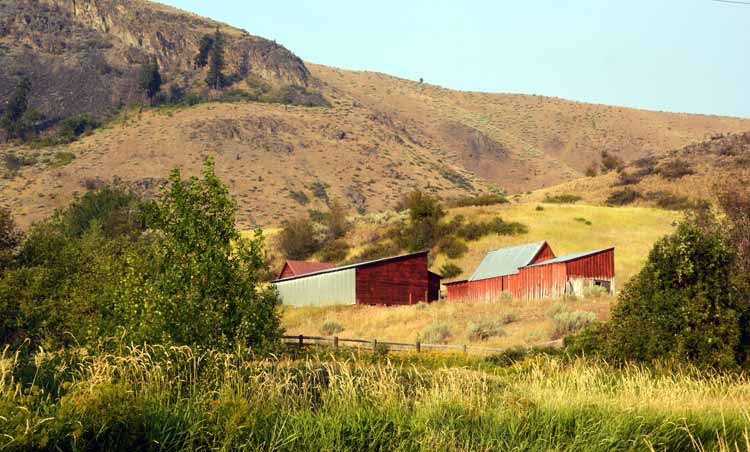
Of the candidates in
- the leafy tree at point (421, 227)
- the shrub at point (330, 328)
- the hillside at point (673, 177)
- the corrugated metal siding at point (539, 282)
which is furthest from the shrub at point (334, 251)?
the hillside at point (673, 177)

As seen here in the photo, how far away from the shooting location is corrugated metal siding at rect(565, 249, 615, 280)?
47784 millimetres

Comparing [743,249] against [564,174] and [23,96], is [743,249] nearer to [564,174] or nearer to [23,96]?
[23,96]

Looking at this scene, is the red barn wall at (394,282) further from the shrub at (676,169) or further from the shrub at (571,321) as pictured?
the shrub at (676,169)

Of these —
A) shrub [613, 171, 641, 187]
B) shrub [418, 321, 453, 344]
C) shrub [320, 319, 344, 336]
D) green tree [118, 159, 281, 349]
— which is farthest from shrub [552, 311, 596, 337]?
shrub [613, 171, 641, 187]

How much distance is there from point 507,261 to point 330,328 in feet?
51.1

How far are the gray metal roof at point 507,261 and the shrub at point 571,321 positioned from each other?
1538 centimetres

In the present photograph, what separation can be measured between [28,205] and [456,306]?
64746 millimetres

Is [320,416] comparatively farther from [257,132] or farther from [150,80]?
[150,80]

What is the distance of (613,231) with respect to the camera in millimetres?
76562

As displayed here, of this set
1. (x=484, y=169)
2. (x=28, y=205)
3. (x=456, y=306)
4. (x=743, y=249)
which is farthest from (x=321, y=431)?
(x=484, y=169)

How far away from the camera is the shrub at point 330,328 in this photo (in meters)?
43.9

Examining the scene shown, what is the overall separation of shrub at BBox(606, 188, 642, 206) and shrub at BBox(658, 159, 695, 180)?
5.13 meters

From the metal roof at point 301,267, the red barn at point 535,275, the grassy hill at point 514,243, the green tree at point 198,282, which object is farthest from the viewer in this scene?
the metal roof at point 301,267

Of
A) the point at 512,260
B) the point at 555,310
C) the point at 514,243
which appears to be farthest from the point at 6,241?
the point at 514,243
